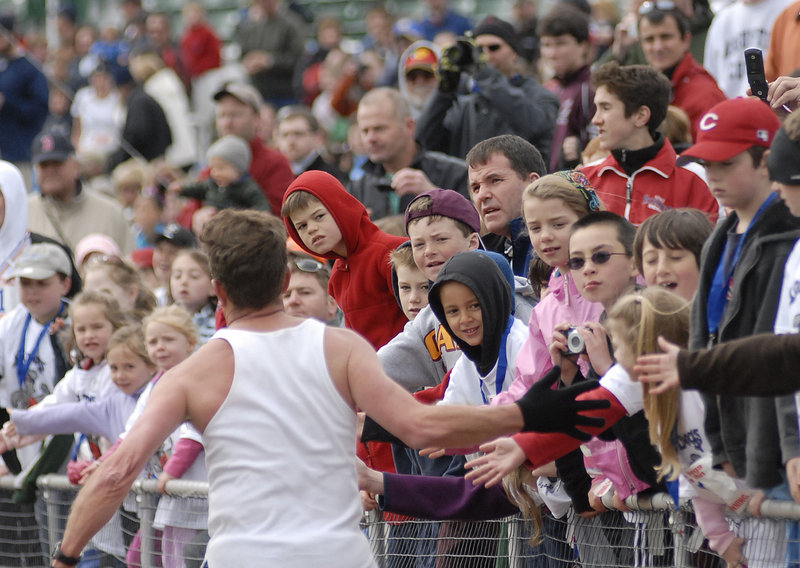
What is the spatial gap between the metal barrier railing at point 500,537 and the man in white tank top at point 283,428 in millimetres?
601

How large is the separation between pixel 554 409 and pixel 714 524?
2.17 ft

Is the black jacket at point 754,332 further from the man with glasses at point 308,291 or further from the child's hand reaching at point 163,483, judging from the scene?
the man with glasses at point 308,291

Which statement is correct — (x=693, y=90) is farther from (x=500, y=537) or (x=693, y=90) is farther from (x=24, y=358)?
(x=24, y=358)

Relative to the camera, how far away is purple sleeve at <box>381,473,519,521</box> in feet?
15.2

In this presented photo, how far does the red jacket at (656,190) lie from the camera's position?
20.4 ft

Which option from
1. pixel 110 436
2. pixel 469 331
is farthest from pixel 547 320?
pixel 110 436

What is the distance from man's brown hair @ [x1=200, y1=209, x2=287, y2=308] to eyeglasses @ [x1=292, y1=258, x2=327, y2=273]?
2849 mm

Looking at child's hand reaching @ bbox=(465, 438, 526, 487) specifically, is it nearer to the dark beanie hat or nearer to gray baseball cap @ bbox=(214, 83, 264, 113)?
the dark beanie hat

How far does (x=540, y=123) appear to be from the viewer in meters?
8.04

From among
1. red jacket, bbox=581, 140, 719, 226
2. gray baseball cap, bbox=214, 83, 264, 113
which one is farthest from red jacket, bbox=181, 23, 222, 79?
red jacket, bbox=581, 140, 719, 226

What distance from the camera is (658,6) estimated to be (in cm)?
815

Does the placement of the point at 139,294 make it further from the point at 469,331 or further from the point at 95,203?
the point at 469,331

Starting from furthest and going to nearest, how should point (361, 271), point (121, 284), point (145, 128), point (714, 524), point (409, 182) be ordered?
1. point (145, 128)
2. point (121, 284)
3. point (409, 182)
4. point (361, 271)
5. point (714, 524)

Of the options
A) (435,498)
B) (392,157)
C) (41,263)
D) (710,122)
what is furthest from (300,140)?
(710,122)
